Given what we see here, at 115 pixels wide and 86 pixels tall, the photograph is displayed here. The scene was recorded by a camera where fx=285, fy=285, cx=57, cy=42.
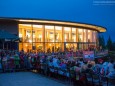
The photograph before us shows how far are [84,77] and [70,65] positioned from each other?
8.07 feet

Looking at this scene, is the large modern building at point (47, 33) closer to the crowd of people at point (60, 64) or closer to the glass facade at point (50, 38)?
the glass facade at point (50, 38)

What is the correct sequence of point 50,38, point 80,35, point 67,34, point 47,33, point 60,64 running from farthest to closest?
point 80,35
point 67,34
point 50,38
point 47,33
point 60,64

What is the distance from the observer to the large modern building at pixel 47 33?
3778 cm

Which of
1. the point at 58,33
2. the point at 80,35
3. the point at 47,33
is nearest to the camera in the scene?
the point at 47,33

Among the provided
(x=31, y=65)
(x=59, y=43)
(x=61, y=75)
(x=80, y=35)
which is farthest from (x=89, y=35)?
(x=61, y=75)

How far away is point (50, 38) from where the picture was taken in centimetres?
4178

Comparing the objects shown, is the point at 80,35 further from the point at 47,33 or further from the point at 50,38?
the point at 47,33

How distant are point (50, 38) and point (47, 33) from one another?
33.8 inches

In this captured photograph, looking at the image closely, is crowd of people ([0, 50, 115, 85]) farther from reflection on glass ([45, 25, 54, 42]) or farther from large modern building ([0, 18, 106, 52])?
reflection on glass ([45, 25, 54, 42])

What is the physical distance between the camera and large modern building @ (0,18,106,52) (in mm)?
37781

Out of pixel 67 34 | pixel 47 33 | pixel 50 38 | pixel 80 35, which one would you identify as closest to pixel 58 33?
pixel 67 34

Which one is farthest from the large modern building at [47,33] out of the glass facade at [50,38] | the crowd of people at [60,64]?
the crowd of people at [60,64]

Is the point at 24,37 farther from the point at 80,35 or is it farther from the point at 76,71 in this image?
the point at 76,71

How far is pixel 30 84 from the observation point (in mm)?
14336
